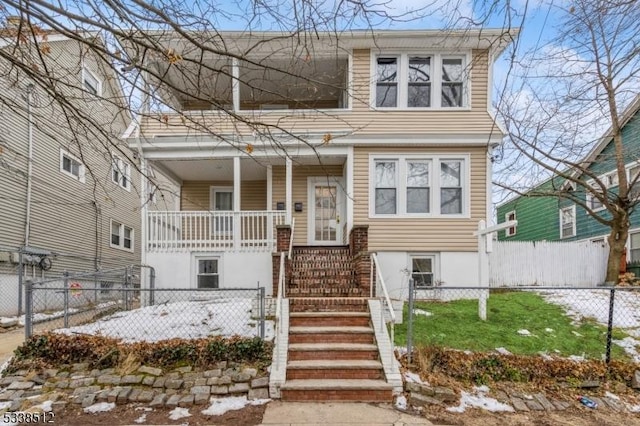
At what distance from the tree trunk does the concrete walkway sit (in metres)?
9.16

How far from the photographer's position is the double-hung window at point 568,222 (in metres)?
15.8

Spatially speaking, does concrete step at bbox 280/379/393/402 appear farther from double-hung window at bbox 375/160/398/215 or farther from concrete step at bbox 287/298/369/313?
double-hung window at bbox 375/160/398/215

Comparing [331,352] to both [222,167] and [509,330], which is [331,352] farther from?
[222,167]

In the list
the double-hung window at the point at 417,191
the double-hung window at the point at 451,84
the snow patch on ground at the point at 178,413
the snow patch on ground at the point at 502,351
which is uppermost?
the double-hung window at the point at 451,84

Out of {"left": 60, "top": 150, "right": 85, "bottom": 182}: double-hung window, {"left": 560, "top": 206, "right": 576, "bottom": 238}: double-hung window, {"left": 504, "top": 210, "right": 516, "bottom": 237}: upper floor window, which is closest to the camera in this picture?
{"left": 60, "top": 150, "right": 85, "bottom": 182}: double-hung window

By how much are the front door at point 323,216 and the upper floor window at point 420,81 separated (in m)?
2.62

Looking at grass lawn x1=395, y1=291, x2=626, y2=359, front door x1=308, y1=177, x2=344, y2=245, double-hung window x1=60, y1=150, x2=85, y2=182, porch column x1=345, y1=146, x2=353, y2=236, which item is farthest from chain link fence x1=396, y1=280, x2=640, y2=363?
double-hung window x1=60, y1=150, x2=85, y2=182

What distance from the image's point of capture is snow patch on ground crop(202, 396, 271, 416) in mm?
4395

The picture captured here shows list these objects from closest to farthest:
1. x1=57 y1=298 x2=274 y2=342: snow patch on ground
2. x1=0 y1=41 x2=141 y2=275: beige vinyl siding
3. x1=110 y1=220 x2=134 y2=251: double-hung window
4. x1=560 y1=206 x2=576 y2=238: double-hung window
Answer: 1. x1=57 y1=298 x2=274 y2=342: snow patch on ground
2. x1=0 y1=41 x2=141 y2=275: beige vinyl siding
3. x1=110 y1=220 x2=134 y2=251: double-hung window
4. x1=560 y1=206 x2=576 y2=238: double-hung window

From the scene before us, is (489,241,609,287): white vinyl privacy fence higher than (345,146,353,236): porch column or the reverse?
the reverse

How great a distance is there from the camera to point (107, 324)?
639 centimetres

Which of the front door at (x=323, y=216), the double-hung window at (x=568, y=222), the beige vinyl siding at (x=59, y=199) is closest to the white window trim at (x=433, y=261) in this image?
the front door at (x=323, y=216)

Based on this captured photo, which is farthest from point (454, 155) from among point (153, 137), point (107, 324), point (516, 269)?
point (107, 324)

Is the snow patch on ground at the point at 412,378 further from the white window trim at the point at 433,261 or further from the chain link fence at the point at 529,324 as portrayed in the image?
the white window trim at the point at 433,261
